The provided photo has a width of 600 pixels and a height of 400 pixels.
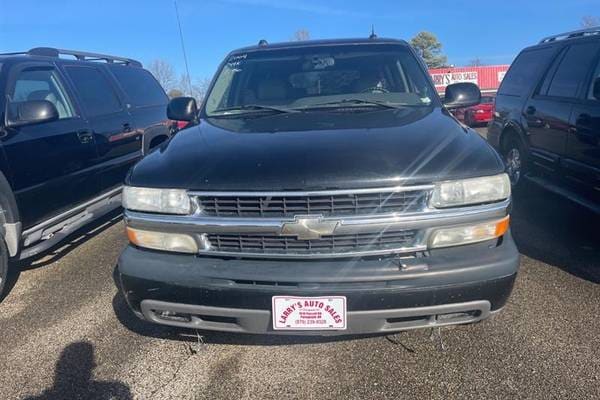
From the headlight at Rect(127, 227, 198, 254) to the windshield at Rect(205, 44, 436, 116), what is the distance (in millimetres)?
1359

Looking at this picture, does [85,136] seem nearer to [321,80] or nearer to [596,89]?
[321,80]

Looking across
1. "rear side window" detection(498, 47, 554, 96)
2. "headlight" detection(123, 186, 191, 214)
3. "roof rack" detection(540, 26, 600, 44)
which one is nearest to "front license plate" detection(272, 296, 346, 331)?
"headlight" detection(123, 186, 191, 214)

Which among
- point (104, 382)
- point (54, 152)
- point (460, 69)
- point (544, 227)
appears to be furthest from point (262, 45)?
point (460, 69)

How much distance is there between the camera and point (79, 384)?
8.29ft

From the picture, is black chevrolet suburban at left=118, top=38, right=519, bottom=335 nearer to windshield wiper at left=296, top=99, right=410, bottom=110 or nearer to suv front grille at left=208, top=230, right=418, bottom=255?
suv front grille at left=208, top=230, right=418, bottom=255

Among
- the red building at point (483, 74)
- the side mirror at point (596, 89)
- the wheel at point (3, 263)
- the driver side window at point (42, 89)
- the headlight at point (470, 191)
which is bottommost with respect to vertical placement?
the red building at point (483, 74)

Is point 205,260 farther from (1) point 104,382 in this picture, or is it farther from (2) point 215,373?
(1) point 104,382

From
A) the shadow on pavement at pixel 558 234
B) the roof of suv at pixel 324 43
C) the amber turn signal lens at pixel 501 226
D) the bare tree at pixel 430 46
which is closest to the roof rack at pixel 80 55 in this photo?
the roof of suv at pixel 324 43

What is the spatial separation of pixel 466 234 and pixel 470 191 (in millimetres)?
215

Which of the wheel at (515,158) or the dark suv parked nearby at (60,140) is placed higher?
the dark suv parked nearby at (60,140)

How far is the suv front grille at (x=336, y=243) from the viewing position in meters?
2.21

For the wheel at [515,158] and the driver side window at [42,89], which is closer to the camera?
the driver side window at [42,89]

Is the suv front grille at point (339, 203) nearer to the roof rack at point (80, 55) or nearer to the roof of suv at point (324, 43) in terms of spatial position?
the roof of suv at point (324, 43)

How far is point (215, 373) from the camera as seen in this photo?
8.45 feet
